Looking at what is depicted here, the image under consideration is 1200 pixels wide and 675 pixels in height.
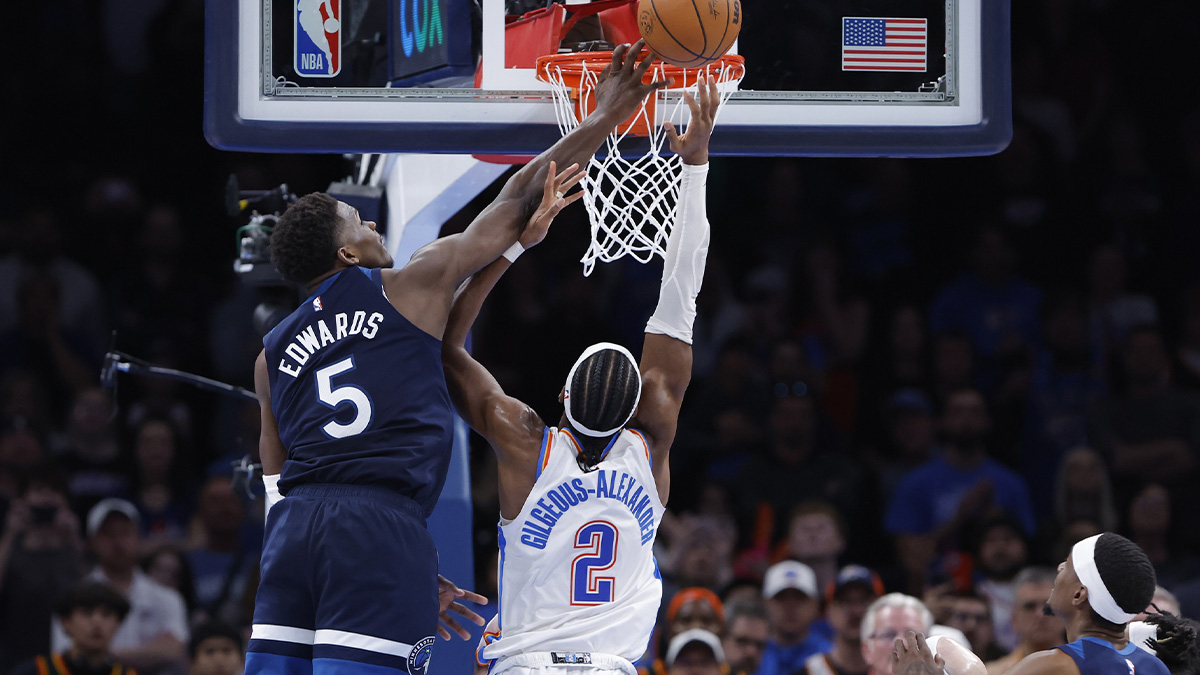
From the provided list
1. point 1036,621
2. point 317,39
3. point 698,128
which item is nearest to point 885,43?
point 698,128

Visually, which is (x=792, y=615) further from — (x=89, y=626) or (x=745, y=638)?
(x=89, y=626)

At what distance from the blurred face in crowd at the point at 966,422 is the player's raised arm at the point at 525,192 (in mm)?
5228

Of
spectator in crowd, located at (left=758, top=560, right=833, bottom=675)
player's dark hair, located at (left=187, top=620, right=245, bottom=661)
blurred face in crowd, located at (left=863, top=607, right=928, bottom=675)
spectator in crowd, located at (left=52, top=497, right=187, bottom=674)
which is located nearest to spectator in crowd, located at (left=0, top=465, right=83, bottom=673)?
spectator in crowd, located at (left=52, top=497, right=187, bottom=674)

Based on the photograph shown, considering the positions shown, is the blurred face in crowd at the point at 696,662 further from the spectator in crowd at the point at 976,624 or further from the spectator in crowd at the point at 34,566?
the spectator in crowd at the point at 34,566

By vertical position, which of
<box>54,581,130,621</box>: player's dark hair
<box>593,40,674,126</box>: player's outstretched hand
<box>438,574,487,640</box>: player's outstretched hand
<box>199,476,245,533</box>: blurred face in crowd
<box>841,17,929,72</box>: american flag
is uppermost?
<box>841,17,929,72</box>: american flag

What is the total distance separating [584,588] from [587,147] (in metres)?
1.44

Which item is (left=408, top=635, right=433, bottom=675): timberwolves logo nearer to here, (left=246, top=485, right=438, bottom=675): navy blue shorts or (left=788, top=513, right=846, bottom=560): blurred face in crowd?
(left=246, top=485, right=438, bottom=675): navy blue shorts

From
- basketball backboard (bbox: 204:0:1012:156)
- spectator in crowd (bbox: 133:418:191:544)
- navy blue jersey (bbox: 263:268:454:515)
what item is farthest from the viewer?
spectator in crowd (bbox: 133:418:191:544)

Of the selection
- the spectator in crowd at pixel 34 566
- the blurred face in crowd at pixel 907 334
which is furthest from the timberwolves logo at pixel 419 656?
the blurred face in crowd at pixel 907 334

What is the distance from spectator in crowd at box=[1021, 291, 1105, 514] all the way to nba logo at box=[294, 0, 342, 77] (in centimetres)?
635

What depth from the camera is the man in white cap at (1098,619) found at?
4.32 m

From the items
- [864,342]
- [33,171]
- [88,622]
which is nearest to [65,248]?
[33,171]

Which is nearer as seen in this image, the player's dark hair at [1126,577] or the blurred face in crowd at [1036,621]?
the player's dark hair at [1126,577]

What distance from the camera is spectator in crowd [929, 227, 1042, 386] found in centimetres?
1001
